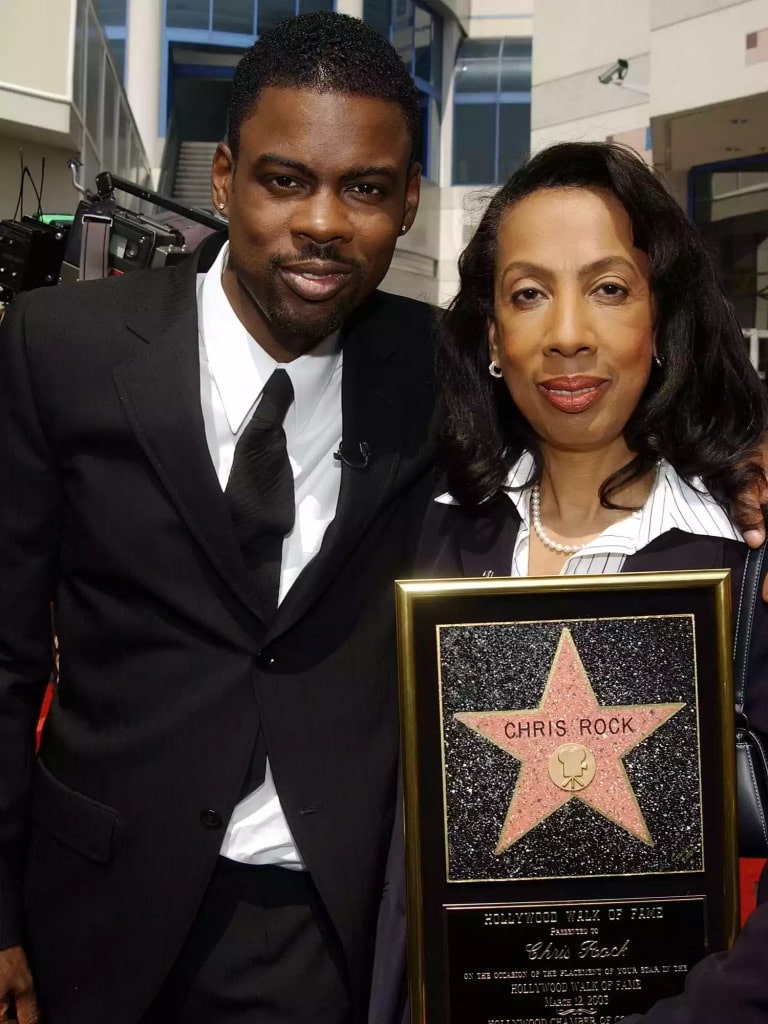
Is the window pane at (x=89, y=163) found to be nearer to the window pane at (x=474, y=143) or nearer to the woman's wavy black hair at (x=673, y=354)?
the window pane at (x=474, y=143)

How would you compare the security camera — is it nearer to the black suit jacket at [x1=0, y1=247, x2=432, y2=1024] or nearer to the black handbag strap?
the black suit jacket at [x1=0, y1=247, x2=432, y2=1024]

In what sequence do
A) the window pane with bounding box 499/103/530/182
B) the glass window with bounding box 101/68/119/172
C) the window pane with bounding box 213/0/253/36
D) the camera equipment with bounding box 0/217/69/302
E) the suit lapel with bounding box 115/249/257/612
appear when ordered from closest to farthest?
the suit lapel with bounding box 115/249/257/612 → the camera equipment with bounding box 0/217/69/302 → the glass window with bounding box 101/68/119/172 → the window pane with bounding box 213/0/253/36 → the window pane with bounding box 499/103/530/182

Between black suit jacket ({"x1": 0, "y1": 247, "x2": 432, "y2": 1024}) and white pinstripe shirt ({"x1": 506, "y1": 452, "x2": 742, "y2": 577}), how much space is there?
0.96 ft

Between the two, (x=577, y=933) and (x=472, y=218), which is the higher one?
(x=472, y=218)

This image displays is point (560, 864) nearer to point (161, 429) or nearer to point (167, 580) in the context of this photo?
point (167, 580)

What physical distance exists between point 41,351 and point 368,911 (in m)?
0.92

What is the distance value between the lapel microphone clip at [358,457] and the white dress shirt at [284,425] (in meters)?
0.03

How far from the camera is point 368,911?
161cm

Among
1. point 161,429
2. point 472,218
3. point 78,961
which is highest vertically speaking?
point 472,218

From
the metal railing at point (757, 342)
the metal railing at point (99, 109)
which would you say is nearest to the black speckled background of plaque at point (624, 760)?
the metal railing at point (757, 342)

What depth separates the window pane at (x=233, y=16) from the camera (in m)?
12.1

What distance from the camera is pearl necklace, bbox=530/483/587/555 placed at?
152 centimetres

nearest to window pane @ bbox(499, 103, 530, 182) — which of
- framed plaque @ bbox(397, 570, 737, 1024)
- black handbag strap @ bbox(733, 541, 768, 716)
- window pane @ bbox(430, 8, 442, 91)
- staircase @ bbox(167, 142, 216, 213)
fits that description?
window pane @ bbox(430, 8, 442, 91)

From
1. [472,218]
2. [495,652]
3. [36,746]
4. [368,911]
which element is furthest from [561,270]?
[36,746]
